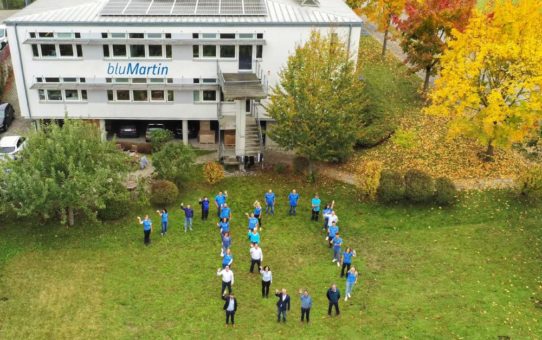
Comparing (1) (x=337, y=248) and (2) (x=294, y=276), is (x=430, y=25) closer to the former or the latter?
(1) (x=337, y=248)

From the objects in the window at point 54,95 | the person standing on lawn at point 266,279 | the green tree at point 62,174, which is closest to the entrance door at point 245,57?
the green tree at point 62,174

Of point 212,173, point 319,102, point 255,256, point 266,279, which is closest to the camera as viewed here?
point 266,279

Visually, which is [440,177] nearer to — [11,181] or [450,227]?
[450,227]

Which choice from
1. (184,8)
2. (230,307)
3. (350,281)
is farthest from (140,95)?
(350,281)

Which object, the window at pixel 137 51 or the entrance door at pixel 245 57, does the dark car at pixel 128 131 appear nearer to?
the window at pixel 137 51

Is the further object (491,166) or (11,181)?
(491,166)

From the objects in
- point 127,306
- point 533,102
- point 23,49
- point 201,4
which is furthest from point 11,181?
point 533,102

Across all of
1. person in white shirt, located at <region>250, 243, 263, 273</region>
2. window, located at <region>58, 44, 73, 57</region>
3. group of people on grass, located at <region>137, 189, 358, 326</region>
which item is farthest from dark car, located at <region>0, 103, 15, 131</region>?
person in white shirt, located at <region>250, 243, 263, 273</region>

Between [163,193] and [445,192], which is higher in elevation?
[445,192]
